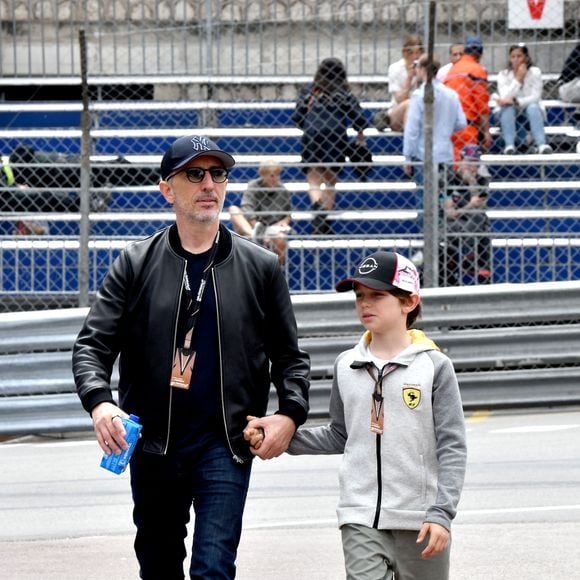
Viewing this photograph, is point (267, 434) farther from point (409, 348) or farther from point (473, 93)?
point (473, 93)

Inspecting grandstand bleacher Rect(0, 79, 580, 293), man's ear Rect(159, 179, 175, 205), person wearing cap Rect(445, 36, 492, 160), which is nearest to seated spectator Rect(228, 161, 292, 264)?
grandstand bleacher Rect(0, 79, 580, 293)

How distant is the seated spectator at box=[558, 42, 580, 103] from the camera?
16.2m

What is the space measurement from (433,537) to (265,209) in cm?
886

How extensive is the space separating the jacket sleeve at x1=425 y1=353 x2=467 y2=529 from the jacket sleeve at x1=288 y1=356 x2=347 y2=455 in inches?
13.2

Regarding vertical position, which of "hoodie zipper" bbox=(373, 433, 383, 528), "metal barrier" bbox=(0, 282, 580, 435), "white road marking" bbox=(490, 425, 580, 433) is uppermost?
"hoodie zipper" bbox=(373, 433, 383, 528)

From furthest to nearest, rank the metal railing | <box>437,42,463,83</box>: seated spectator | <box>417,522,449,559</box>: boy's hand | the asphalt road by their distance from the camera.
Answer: the metal railing < <box>437,42,463,83</box>: seated spectator < the asphalt road < <box>417,522,449,559</box>: boy's hand

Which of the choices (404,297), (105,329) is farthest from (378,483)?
(105,329)

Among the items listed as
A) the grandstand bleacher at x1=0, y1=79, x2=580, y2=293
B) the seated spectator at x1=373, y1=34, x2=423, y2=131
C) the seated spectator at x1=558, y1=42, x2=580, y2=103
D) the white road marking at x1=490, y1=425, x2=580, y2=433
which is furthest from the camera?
the seated spectator at x1=558, y1=42, x2=580, y2=103

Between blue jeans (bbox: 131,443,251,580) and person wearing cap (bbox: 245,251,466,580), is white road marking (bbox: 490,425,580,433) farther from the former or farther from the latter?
person wearing cap (bbox: 245,251,466,580)

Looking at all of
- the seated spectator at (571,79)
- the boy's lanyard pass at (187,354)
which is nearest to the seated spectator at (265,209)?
the seated spectator at (571,79)

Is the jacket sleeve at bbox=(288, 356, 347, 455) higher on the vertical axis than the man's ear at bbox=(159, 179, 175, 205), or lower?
lower

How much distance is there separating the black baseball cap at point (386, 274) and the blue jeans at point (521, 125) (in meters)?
11.2

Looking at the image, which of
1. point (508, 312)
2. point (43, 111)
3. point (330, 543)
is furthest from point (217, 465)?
point (43, 111)

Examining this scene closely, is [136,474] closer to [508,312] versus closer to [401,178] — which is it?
[508,312]
